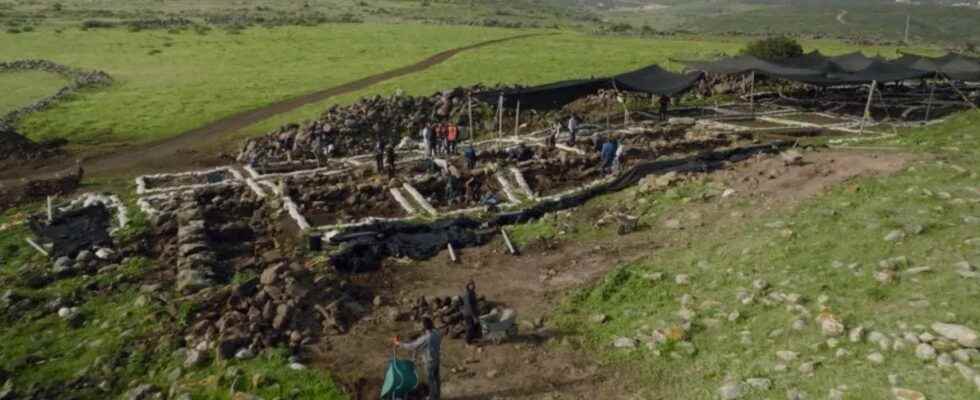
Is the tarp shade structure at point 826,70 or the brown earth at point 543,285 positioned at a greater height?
the tarp shade structure at point 826,70

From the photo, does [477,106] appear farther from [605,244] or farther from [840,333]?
[840,333]

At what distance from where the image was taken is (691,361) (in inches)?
466

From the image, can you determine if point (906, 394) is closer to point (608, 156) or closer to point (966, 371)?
point (966, 371)

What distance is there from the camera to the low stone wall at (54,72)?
43.0 metres

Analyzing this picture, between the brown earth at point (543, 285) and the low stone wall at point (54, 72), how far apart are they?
37.5 m

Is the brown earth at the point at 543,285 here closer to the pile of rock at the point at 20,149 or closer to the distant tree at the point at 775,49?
the pile of rock at the point at 20,149

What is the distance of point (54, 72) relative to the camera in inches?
2250

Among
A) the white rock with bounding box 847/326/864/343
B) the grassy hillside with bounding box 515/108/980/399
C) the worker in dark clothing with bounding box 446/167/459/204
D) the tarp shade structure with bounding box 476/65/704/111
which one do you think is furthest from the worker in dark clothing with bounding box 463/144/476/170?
the white rock with bounding box 847/326/864/343

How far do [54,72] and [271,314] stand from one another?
5592cm

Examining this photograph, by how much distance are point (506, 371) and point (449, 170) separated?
47.9 feet

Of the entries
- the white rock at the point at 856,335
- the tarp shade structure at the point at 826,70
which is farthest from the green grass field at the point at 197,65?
the white rock at the point at 856,335

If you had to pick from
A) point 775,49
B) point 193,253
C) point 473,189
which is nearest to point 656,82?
point 473,189

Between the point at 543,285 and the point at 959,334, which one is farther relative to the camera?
the point at 543,285

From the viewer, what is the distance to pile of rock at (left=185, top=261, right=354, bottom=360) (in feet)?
44.0
